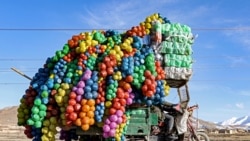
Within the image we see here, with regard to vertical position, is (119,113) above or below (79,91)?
below

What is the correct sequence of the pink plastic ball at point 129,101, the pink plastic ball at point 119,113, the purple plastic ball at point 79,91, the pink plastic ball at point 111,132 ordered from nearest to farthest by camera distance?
the purple plastic ball at point 79,91 → the pink plastic ball at point 119,113 → the pink plastic ball at point 111,132 → the pink plastic ball at point 129,101

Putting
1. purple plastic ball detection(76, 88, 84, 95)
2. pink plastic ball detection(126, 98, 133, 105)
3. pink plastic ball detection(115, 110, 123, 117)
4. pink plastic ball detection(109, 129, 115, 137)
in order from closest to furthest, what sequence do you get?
purple plastic ball detection(76, 88, 84, 95), pink plastic ball detection(115, 110, 123, 117), pink plastic ball detection(109, 129, 115, 137), pink plastic ball detection(126, 98, 133, 105)

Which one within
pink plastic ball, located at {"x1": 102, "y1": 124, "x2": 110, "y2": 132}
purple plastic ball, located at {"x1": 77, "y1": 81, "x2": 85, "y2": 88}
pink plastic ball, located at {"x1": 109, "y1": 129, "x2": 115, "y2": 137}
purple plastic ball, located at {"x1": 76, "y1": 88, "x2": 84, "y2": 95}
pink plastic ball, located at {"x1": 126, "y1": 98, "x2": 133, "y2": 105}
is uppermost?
purple plastic ball, located at {"x1": 77, "y1": 81, "x2": 85, "y2": 88}

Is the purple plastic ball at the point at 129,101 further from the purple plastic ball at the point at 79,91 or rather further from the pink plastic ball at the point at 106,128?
the purple plastic ball at the point at 79,91

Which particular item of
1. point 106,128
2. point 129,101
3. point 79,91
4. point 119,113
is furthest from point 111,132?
point 79,91

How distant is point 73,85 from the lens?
1370cm

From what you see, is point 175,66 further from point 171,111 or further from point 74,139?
point 74,139

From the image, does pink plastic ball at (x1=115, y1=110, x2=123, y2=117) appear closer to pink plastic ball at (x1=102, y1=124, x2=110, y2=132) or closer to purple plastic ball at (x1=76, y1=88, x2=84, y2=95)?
pink plastic ball at (x1=102, y1=124, x2=110, y2=132)

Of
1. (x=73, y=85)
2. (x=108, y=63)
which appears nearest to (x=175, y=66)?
(x=108, y=63)

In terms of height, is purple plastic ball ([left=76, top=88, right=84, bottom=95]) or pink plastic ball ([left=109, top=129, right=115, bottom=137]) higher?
purple plastic ball ([left=76, top=88, right=84, bottom=95])

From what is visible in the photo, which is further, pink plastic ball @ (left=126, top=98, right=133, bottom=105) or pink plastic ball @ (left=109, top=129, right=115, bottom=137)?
pink plastic ball @ (left=126, top=98, right=133, bottom=105)

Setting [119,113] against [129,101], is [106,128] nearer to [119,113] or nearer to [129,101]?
[119,113]

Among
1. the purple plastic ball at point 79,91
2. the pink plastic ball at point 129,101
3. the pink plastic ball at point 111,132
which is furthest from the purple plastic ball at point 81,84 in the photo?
the pink plastic ball at point 111,132

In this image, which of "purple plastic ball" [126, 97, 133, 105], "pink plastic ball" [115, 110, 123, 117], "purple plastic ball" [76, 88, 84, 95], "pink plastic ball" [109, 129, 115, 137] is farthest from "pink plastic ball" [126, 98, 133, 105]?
"purple plastic ball" [76, 88, 84, 95]
